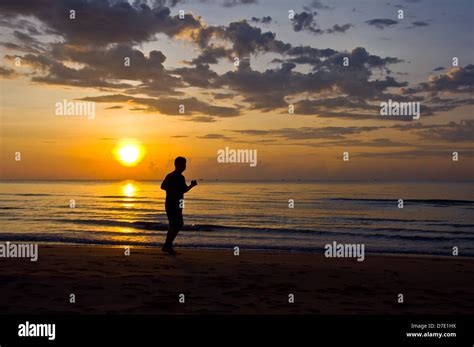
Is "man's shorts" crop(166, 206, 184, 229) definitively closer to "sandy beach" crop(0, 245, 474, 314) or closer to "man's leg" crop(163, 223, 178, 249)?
"man's leg" crop(163, 223, 178, 249)

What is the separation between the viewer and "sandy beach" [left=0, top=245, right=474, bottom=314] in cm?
680

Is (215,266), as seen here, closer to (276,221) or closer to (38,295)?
(38,295)

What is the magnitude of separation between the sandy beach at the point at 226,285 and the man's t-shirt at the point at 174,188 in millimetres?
1427

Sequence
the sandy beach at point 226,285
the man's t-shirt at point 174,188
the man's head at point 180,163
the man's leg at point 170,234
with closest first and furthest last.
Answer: the sandy beach at point 226,285 → the man's head at point 180,163 → the man's t-shirt at point 174,188 → the man's leg at point 170,234

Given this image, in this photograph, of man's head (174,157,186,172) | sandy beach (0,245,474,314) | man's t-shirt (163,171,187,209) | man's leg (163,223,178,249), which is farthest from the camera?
man's leg (163,223,178,249)

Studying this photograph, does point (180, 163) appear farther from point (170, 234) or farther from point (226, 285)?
point (226, 285)

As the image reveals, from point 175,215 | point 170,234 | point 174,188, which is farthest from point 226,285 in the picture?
point 170,234

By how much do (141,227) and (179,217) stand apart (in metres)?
12.8

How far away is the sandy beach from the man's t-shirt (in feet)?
4.68

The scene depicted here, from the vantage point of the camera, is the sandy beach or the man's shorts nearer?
the sandy beach

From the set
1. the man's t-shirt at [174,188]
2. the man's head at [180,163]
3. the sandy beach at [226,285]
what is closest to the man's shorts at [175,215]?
the man's t-shirt at [174,188]

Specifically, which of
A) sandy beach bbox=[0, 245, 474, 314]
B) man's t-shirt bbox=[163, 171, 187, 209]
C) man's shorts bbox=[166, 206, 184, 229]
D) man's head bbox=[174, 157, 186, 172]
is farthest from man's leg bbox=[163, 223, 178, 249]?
man's head bbox=[174, 157, 186, 172]

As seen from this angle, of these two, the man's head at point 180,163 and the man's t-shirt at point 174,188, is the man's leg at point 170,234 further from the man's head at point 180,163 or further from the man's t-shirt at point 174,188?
the man's head at point 180,163

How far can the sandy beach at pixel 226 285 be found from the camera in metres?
6.80
